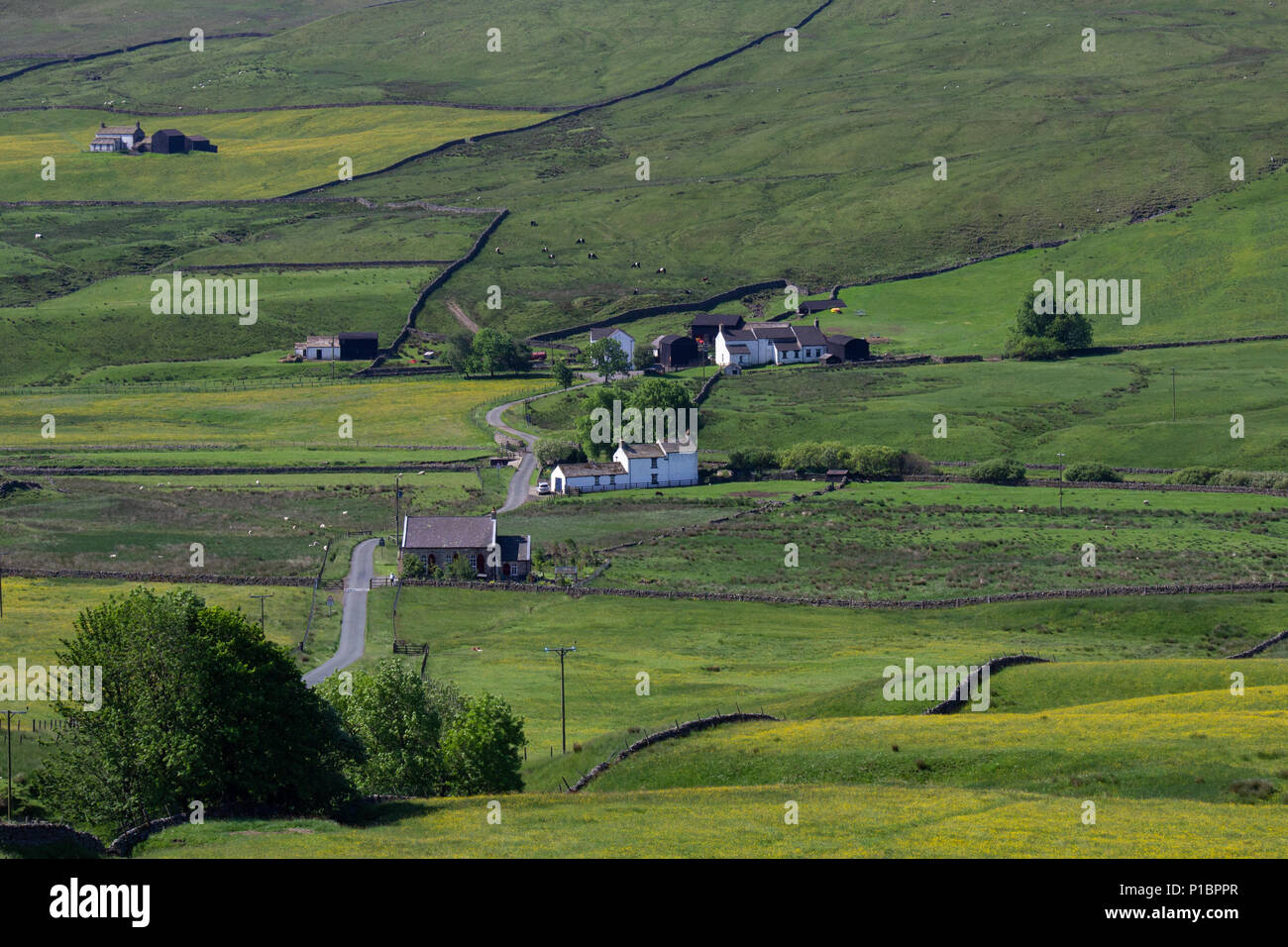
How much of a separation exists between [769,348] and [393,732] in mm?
137137

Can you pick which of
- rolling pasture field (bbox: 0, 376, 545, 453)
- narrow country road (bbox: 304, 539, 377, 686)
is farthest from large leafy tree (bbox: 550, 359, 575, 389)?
narrow country road (bbox: 304, 539, 377, 686)

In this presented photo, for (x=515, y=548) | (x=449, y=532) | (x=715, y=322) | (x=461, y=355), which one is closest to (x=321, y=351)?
(x=461, y=355)

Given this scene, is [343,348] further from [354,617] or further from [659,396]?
[354,617]

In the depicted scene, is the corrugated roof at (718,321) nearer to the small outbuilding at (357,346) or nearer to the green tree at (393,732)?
the small outbuilding at (357,346)

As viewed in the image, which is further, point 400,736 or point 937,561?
point 937,561

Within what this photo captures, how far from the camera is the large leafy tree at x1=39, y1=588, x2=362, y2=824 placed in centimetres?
4866

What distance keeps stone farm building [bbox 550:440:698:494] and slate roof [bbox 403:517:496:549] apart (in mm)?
29250

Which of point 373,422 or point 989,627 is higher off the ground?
point 373,422

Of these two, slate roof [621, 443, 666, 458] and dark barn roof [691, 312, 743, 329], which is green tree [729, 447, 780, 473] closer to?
slate roof [621, 443, 666, 458]

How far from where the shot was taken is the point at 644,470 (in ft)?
456

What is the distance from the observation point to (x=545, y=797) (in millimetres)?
50812
